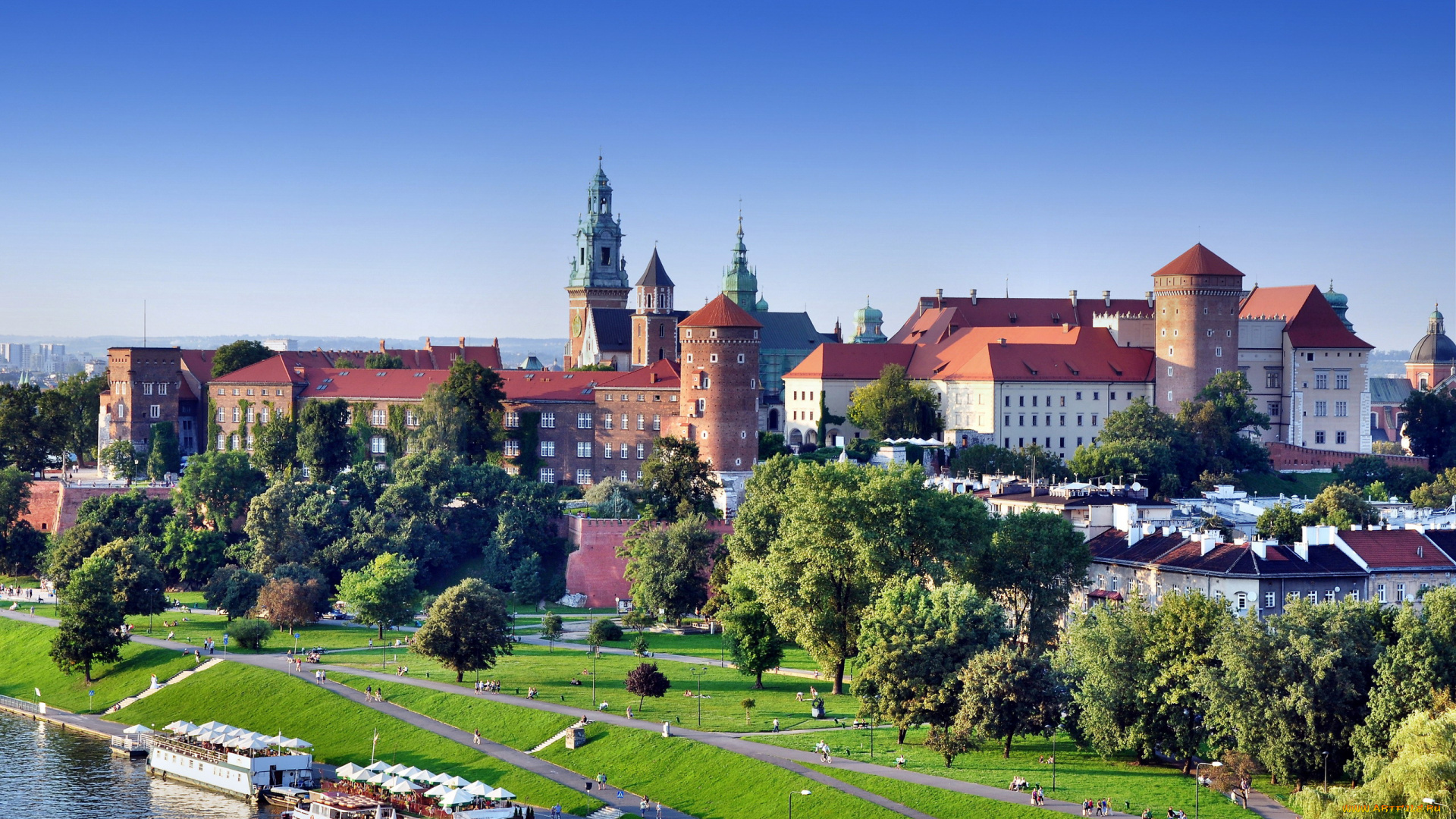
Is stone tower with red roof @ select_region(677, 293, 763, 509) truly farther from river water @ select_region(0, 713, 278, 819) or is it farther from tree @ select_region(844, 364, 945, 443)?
river water @ select_region(0, 713, 278, 819)

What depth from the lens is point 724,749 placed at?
56844 millimetres

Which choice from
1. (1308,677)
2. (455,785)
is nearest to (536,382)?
(455,785)

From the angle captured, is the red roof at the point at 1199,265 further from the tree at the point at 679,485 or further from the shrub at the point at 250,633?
the shrub at the point at 250,633

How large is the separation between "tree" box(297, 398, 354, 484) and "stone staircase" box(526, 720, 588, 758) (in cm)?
4077

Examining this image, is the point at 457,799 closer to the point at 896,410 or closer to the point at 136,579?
the point at 136,579

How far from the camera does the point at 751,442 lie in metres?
96.3

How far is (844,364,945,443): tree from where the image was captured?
106938mm

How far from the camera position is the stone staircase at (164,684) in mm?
72188

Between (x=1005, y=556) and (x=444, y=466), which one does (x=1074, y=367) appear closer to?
(x=444, y=466)

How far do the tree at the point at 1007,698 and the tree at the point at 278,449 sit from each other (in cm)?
5118

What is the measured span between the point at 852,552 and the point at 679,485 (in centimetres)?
2298

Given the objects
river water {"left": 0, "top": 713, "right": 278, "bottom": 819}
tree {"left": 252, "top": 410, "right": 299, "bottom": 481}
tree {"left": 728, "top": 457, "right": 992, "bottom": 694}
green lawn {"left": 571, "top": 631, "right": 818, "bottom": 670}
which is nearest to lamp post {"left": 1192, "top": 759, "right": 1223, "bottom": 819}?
tree {"left": 728, "top": 457, "right": 992, "bottom": 694}

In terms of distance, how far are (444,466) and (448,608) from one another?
24.7 meters

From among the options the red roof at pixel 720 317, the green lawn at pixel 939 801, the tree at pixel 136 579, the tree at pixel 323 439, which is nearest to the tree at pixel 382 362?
the tree at pixel 323 439
